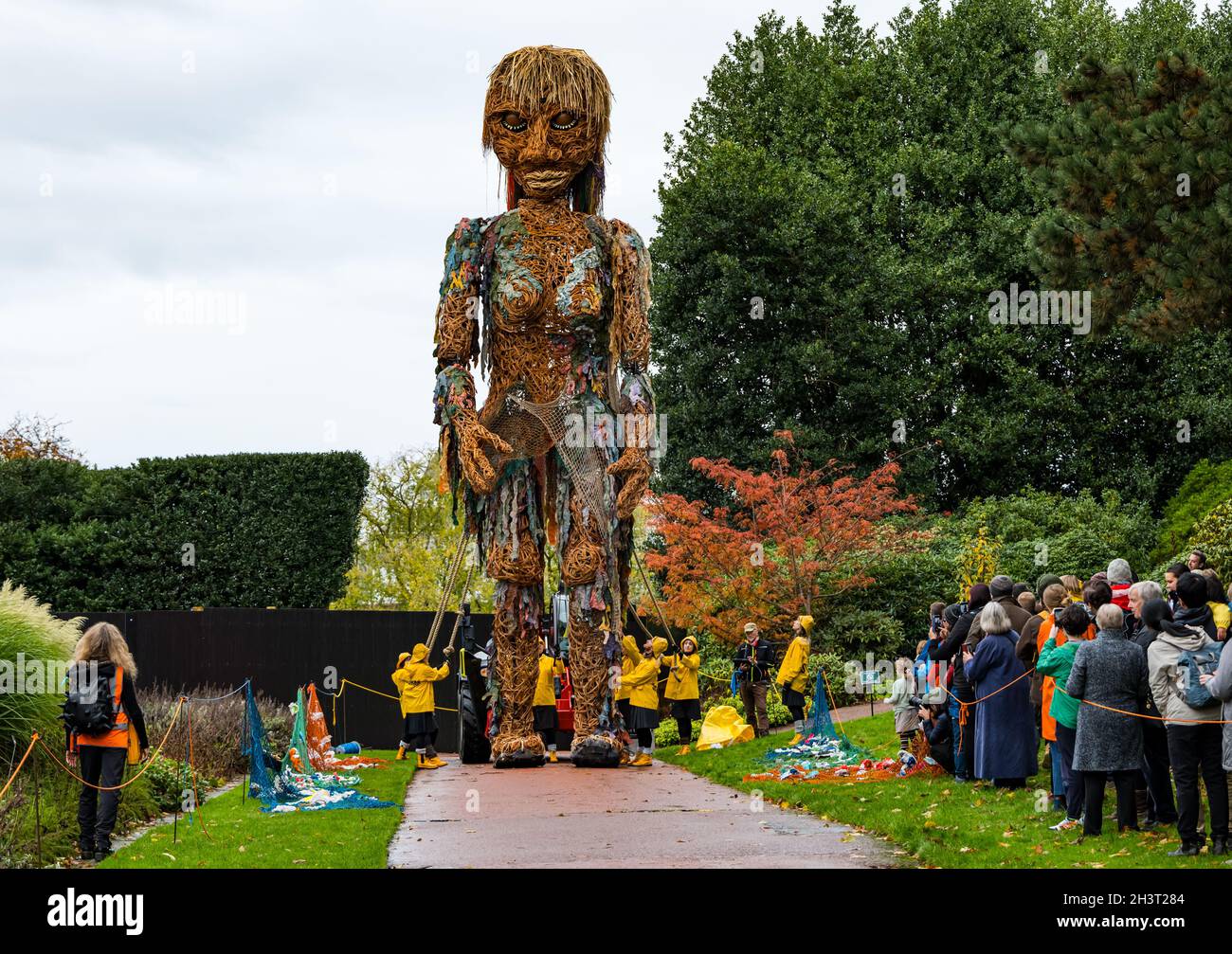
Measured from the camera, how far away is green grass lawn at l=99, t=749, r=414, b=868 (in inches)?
348

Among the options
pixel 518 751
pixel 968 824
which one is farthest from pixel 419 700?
pixel 968 824

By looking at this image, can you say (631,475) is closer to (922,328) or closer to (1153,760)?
(1153,760)

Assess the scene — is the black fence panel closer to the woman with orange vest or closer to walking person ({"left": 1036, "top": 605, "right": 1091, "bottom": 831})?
the woman with orange vest

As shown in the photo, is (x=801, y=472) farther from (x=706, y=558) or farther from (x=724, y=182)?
(x=724, y=182)

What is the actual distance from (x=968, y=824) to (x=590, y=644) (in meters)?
4.95

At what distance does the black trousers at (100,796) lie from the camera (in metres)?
9.90

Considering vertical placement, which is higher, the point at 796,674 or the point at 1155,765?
the point at 1155,765

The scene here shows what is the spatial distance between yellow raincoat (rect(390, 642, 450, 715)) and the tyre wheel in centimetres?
31

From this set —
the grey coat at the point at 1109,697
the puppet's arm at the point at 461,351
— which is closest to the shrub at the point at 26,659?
the puppet's arm at the point at 461,351

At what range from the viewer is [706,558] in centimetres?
2341

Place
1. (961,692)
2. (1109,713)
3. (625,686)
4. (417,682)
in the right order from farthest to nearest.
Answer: (417,682), (625,686), (961,692), (1109,713)

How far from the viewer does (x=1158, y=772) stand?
944cm

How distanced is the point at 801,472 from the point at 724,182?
666 cm

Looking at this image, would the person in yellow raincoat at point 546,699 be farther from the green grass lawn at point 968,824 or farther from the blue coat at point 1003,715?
the blue coat at point 1003,715
